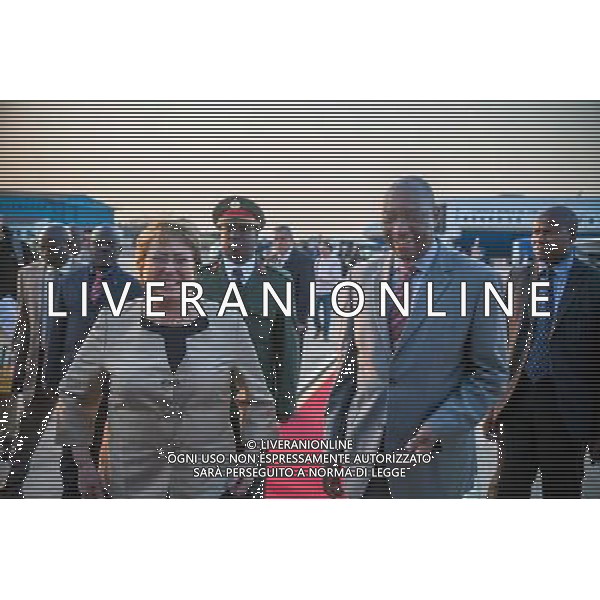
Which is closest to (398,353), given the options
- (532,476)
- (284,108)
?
(532,476)

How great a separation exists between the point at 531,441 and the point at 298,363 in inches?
64.6

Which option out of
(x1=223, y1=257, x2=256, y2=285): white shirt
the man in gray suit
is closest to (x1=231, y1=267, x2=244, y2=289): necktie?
(x1=223, y1=257, x2=256, y2=285): white shirt

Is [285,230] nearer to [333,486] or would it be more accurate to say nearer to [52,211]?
[52,211]

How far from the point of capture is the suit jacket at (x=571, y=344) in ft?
30.3

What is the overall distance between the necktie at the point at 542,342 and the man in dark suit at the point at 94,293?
2.63 m

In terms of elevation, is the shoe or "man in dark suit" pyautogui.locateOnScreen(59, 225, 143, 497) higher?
"man in dark suit" pyautogui.locateOnScreen(59, 225, 143, 497)

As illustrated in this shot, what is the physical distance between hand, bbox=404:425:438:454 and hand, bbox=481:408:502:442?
13.8 inches

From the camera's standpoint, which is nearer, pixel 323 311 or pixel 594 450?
pixel 323 311

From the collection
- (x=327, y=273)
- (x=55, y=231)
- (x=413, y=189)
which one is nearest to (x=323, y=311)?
(x=327, y=273)

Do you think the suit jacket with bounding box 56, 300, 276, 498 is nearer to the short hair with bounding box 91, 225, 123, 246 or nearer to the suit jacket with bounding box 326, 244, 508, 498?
the short hair with bounding box 91, 225, 123, 246

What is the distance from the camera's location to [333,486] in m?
9.26

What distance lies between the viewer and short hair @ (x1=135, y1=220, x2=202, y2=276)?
921 centimetres

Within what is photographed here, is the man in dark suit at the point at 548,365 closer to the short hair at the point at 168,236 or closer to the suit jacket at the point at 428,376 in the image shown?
the suit jacket at the point at 428,376

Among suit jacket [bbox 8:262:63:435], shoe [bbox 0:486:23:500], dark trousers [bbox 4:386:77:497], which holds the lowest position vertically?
shoe [bbox 0:486:23:500]
